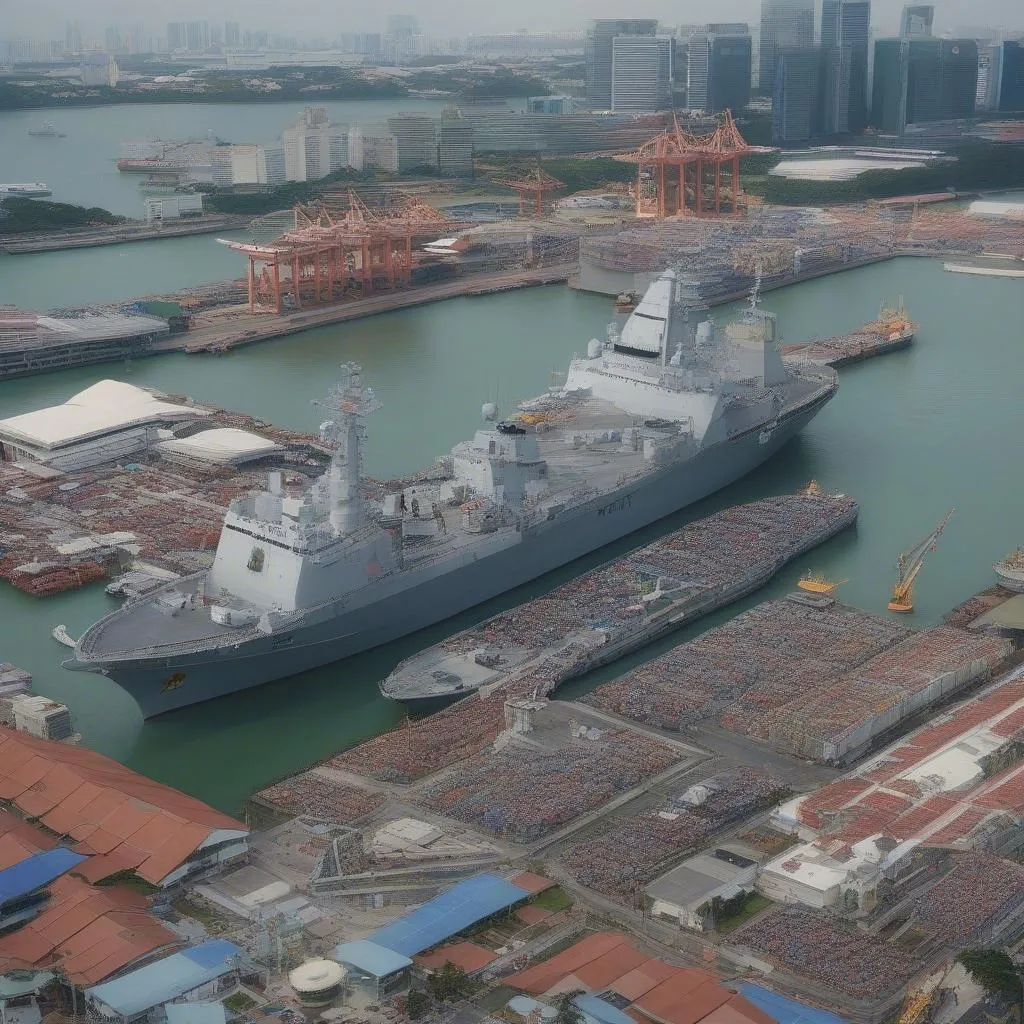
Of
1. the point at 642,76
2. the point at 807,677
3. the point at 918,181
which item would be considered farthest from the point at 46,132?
the point at 807,677

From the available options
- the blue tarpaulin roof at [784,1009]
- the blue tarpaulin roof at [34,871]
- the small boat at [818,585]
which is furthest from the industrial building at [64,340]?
the blue tarpaulin roof at [784,1009]

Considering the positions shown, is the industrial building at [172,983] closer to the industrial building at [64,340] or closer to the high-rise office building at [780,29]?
the industrial building at [64,340]

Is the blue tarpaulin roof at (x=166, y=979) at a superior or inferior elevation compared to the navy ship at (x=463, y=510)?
inferior

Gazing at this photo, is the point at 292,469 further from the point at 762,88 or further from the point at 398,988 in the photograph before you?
the point at 762,88

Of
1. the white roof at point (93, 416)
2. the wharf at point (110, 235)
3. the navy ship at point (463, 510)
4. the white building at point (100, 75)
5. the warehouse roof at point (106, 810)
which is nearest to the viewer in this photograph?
the warehouse roof at point (106, 810)

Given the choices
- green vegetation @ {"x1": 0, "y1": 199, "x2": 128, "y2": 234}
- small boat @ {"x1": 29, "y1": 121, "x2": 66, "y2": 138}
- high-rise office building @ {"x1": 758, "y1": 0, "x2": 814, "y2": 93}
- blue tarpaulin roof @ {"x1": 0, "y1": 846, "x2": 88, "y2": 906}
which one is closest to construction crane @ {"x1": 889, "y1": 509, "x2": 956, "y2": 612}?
blue tarpaulin roof @ {"x1": 0, "y1": 846, "x2": 88, "y2": 906}

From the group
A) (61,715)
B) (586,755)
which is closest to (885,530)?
(586,755)
